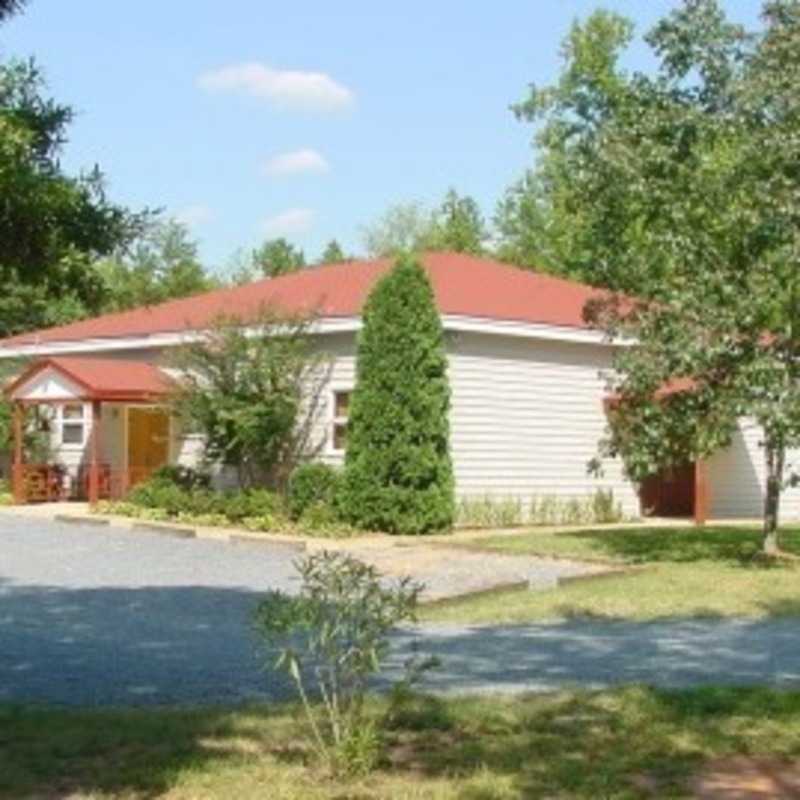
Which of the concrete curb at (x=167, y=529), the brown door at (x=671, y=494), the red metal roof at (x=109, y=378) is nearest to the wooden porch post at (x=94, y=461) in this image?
the red metal roof at (x=109, y=378)

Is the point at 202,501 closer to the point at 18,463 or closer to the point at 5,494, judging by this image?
the point at 18,463

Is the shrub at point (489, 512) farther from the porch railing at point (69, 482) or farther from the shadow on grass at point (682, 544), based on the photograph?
the porch railing at point (69, 482)

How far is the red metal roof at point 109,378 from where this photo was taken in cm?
2759

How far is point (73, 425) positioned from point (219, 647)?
2043cm

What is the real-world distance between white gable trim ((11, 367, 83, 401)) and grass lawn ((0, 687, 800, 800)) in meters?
19.5

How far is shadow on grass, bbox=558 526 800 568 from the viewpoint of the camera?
19.3 meters

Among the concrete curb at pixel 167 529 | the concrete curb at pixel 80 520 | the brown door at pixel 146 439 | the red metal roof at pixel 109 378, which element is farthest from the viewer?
the brown door at pixel 146 439

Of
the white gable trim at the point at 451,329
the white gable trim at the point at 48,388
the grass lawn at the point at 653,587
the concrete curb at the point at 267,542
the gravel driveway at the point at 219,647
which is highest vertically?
the white gable trim at the point at 451,329

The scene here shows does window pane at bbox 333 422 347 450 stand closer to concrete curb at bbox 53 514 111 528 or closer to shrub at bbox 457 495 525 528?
shrub at bbox 457 495 525 528

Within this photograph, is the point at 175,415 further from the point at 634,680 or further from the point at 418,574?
the point at 634,680

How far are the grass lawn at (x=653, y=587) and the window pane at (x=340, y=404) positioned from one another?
4.67 metres

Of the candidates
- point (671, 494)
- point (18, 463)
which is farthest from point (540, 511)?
point (18, 463)

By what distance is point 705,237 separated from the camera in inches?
692

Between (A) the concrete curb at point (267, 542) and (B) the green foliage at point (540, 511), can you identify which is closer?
(A) the concrete curb at point (267, 542)
